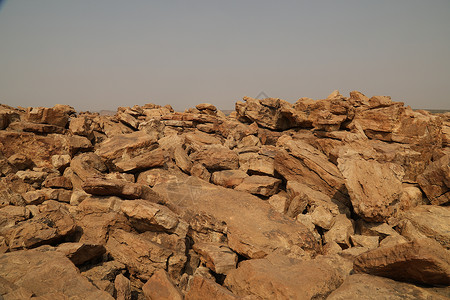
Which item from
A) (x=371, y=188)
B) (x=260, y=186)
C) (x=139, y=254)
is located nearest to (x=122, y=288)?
(x=139, y=254)

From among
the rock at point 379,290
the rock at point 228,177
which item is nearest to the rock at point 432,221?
the rock at point 379,290

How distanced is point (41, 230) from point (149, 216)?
2.21 m

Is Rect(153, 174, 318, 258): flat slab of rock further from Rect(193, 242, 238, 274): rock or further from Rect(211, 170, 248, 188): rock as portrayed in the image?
Rect(211, 170, 248, 188): rock

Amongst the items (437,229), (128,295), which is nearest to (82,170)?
(128,295)

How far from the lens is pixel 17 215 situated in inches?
238

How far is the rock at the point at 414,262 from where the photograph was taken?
10.2ft

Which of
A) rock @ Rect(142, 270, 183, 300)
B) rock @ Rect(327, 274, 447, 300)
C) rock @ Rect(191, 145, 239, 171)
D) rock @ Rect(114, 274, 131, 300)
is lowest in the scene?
rock @ Rect(114, 274, 131, 300)

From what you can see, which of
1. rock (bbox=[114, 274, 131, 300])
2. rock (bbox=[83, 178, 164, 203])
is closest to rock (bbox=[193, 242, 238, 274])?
rock (bbox=[114, 274, 131, 300])

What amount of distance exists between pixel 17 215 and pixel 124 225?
2688 mm

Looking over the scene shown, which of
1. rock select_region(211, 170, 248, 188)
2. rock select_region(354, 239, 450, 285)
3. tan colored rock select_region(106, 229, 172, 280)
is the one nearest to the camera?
rock select_region(354, 239, 450, 285)

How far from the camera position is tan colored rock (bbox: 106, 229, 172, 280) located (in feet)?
17.1

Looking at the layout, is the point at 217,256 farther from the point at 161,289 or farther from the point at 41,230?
the point at 41,230

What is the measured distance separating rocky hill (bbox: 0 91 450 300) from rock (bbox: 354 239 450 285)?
0.06ft

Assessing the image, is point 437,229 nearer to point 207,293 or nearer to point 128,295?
point 207,293
